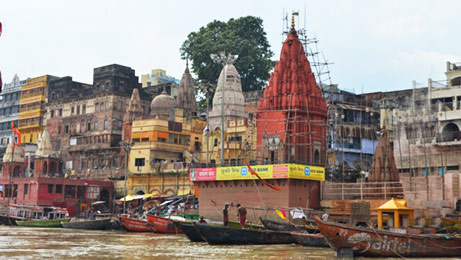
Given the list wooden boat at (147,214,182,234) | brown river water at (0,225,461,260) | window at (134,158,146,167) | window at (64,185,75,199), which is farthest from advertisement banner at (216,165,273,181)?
window at (64,185,75,199)

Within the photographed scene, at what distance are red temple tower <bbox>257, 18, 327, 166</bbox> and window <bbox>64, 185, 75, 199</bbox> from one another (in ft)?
80.7

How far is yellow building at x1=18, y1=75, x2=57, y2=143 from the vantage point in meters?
82.4

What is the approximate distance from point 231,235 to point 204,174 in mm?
15029

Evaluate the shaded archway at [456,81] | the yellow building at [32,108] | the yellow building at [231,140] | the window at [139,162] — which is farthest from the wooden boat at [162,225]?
the yellow building at [32,108]

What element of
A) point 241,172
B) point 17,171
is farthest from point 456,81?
point 17,171

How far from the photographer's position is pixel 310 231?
31203 millimetres

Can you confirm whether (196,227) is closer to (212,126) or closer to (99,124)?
(212,126)

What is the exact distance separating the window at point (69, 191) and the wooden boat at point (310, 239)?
38.2 metres

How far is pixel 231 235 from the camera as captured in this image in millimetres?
30000

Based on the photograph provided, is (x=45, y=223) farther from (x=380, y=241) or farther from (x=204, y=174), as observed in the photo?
(x=380, y=241)

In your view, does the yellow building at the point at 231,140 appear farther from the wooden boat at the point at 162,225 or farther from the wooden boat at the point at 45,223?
the wooden boat at the point at 162,225

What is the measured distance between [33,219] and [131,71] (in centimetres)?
2724

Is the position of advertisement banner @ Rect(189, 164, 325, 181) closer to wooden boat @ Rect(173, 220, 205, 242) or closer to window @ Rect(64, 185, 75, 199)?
wooden boat @ Rect(173, 220, 205, 242)

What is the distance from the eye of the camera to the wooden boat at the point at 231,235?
98.1 ft
